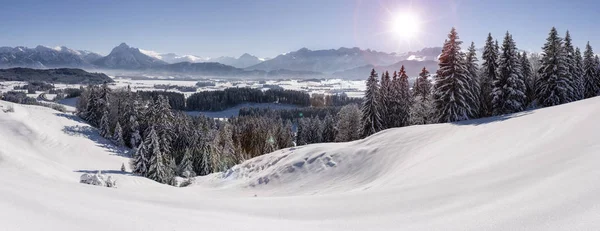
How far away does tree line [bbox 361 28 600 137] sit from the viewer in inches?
1228

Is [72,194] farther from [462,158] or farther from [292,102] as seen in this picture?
[292,102]

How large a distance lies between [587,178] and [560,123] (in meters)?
8.57

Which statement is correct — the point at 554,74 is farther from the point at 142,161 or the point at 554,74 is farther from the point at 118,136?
the point at 118,136

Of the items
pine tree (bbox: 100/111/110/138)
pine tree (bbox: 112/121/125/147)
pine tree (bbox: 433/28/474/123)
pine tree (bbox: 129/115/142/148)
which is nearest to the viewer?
pine tree (bbox: 433/28/474/123)

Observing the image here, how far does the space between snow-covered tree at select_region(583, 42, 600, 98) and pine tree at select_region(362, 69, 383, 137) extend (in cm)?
3027

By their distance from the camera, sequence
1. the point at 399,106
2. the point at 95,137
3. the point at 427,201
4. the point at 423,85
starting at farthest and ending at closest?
the point at 95,137 → the point at 423,85 → the point at 399,106 → the point at 427,201

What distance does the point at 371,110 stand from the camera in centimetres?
4012

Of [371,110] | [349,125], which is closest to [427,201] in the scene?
[371,110]

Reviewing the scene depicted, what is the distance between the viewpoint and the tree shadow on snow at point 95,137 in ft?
163

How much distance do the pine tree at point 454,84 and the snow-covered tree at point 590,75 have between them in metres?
24.9

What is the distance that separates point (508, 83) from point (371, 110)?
50.4 ft

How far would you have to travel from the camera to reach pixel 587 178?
5449mm

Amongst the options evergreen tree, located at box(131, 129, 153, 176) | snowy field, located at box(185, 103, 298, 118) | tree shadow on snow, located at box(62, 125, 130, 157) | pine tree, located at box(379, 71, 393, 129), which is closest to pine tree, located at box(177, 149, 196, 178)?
evergreen tree, located at box(131, 129, 153, 176)

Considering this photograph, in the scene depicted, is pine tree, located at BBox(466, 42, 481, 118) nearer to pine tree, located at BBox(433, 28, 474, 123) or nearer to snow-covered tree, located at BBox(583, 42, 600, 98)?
pine tree, located at BBox(433, 28, 474, 123)
